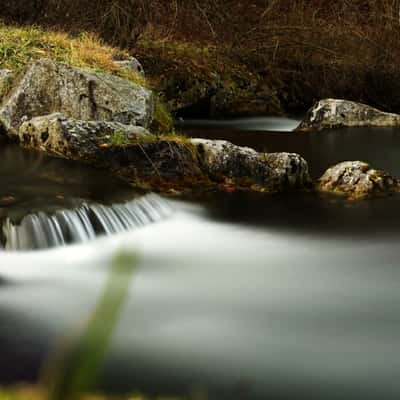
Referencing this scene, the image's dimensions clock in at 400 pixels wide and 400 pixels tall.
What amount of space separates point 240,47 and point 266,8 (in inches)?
82.7

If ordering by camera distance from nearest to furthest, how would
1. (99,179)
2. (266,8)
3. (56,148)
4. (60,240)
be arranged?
1. (60,240)
2. (99,179)
3. (56,148)
4. (266,8)

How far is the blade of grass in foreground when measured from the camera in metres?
0.32

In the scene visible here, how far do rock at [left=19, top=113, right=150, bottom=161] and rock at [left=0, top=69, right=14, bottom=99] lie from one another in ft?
5.84

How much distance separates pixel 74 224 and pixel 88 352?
17.1 feet

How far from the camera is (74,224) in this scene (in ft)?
17.9

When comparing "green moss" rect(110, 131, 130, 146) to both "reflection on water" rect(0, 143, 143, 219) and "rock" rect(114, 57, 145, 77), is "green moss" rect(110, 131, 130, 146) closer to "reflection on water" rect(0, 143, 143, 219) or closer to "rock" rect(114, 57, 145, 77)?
"reflection on water" rect(0, 143, 143, 219)

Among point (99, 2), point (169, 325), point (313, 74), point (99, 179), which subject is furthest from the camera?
point (313, 74)

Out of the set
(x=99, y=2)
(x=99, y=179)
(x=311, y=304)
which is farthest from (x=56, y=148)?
(x=99, y=2)

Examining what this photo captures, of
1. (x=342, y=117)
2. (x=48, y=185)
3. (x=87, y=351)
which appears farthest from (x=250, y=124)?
(x=87, y=351)

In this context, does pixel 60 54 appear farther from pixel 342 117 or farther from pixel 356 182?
pixel 342 117

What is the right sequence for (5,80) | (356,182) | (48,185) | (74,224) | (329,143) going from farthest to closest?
(329,143), (5,80), (356,182), (48,185), (74,224)

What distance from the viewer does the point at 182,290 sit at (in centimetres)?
454

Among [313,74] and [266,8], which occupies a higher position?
[266,8]

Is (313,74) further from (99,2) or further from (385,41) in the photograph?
(99,2)
